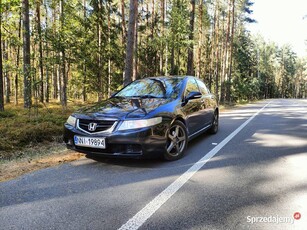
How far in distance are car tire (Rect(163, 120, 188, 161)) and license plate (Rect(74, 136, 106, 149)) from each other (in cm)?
112

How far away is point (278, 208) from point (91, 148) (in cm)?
281

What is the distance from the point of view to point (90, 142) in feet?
13.0

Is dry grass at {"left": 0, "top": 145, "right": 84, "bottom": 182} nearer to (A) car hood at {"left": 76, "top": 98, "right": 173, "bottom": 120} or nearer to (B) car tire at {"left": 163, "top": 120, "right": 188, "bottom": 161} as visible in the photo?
(A) car hood at {"left": 76, "top": 98, "right": 173, "bottom": 120}

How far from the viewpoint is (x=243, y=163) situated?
172 inches

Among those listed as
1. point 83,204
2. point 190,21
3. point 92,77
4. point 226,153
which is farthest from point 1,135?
point 92,77

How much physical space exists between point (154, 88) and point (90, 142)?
203 cm

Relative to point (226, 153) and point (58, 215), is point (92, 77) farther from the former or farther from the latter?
point (58, 215)

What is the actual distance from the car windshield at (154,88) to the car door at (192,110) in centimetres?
27

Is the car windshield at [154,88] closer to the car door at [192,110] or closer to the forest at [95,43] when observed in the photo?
the car door at [192,110]

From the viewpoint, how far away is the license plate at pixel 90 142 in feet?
12.7

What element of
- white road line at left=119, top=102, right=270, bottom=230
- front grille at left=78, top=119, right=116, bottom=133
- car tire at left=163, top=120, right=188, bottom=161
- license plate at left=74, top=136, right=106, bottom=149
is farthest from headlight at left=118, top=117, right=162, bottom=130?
white road line at left=119, top=102, right=270, bottom=230

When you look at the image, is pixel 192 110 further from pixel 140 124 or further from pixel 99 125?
pixel 99 125

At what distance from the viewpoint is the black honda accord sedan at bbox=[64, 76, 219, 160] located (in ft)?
12.6

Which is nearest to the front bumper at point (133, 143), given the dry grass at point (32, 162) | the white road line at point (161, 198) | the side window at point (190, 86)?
the white road line at point (161, 198)
